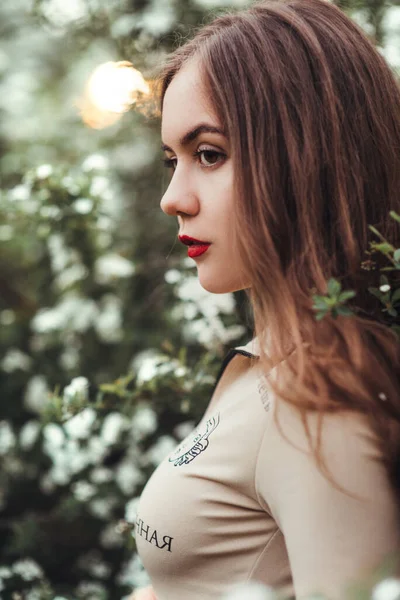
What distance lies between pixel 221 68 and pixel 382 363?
0.53 m

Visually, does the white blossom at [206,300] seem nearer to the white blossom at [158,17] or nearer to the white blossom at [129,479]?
the white blossom at [129,479]

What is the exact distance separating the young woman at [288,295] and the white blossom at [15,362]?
1.52m

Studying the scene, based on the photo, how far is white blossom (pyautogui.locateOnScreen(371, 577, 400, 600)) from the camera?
0.55 m

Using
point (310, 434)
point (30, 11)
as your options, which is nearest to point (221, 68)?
point (310, 434)

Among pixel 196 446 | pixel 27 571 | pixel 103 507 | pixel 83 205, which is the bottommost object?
pixel 27 571

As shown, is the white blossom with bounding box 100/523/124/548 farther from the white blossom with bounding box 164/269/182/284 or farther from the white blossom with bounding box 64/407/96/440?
the white blossom with bounding box 164/269/182/284

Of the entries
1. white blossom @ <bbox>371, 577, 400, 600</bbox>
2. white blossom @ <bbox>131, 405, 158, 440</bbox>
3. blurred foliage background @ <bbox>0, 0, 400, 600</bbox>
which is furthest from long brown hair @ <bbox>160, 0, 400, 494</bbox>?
white blossom @ <bbox>131, 405, 158, 440</bbox>

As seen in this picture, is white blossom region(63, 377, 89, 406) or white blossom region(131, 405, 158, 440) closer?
→ white blossom region(63, 377, 89, 406)

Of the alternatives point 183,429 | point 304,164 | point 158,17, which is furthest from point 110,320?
point 304,164

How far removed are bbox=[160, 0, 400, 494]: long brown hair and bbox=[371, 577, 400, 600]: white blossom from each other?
0.31 meters

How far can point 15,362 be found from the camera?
2523 millimetres

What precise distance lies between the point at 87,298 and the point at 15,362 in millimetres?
400

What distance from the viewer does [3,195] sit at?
218 cm

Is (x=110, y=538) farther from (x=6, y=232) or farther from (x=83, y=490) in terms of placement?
(x=6, y=232)
